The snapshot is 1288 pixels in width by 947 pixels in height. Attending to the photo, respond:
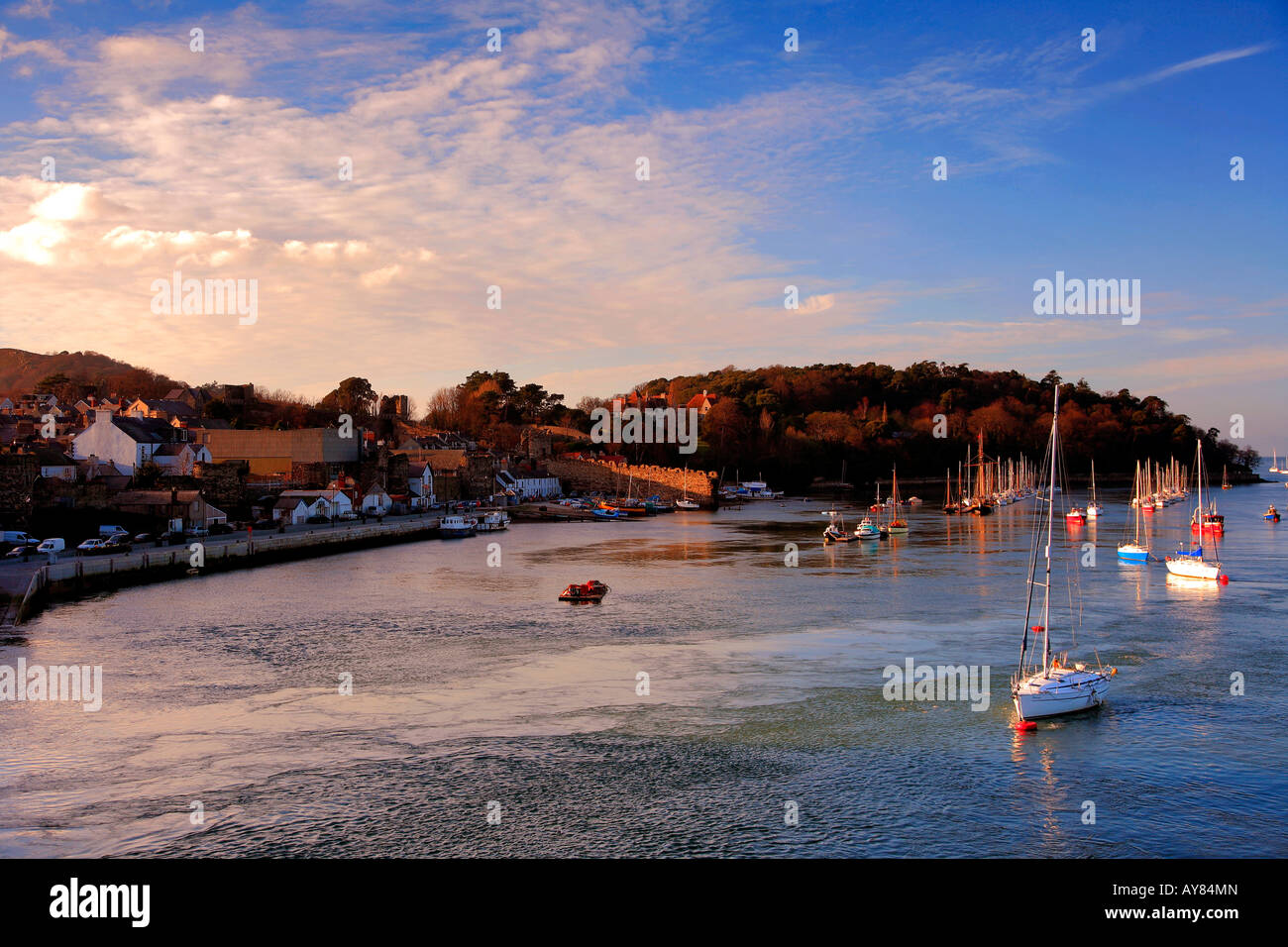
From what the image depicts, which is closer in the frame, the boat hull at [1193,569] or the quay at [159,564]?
the quay at [159,564]

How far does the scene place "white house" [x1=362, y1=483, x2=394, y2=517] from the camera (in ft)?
194

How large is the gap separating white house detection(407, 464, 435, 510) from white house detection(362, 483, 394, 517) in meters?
4.05

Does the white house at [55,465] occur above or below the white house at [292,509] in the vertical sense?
above

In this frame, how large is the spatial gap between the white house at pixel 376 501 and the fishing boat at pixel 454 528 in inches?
219

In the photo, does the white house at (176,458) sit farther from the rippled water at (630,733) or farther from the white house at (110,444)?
the rippled water at (630,733)

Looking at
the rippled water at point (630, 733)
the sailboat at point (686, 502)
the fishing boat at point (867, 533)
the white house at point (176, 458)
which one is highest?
the white house at point (176, 458)

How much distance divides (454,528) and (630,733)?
4159 cm

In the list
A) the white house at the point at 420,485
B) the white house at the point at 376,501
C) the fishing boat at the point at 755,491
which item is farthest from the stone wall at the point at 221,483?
the fishing boat at the point at 755,491

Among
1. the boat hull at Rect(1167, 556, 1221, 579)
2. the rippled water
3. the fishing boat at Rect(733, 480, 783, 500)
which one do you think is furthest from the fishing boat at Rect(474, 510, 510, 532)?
the fishing boat at Rect(733, 480, 783, 500)

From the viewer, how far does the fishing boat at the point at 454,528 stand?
54.6 m

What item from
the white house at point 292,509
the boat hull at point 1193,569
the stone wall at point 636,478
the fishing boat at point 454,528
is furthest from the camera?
the stone wall at point 636,478

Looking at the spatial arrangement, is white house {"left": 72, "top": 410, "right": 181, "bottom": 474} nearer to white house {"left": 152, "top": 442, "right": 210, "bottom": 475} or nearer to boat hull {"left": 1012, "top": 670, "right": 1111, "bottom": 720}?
white house {"left": 152, "top": 442, "right": 210, "bottom": 475}
